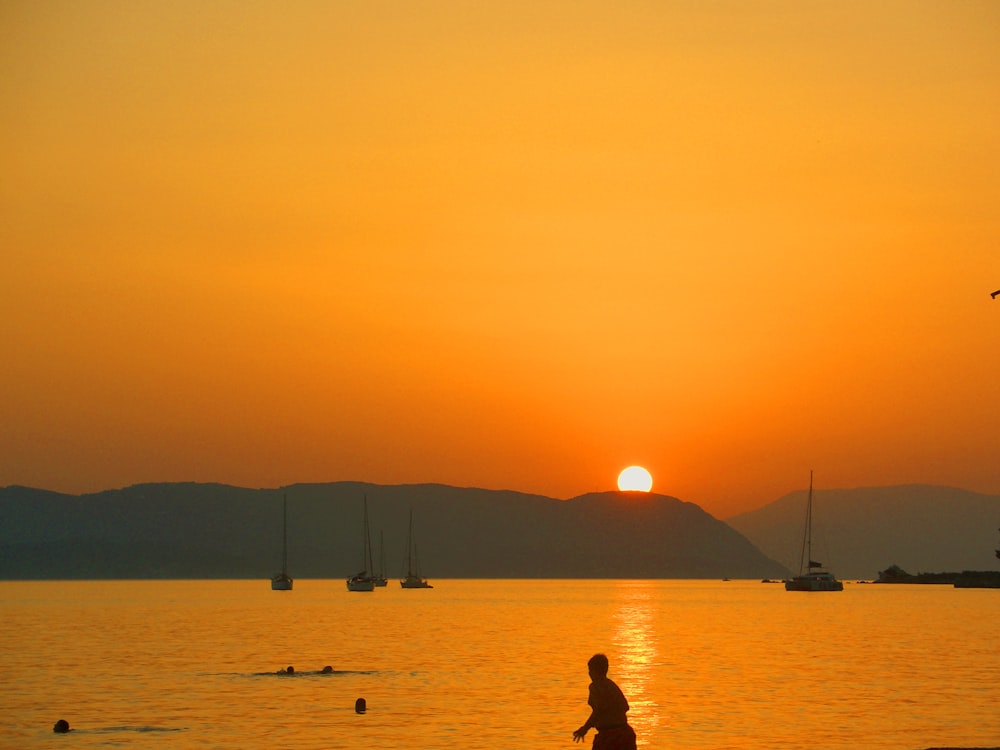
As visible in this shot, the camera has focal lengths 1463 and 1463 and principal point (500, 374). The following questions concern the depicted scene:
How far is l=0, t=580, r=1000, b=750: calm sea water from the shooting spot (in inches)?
1964

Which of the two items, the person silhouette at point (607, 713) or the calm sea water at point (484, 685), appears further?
the calm sea water at point (484, 685)

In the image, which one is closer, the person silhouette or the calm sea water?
the person silhouette

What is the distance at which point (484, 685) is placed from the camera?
6794cm

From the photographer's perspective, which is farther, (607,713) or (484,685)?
(484,685)

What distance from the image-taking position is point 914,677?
73438 mm

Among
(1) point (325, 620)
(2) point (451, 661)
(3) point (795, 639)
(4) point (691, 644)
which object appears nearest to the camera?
(2) point (451, 661)

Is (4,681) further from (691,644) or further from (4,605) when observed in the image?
(4,605)

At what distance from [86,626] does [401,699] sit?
7865 cm

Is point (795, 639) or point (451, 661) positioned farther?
point (795, 639)

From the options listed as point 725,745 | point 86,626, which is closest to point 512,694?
point 725,745

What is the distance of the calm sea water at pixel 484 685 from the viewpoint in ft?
164

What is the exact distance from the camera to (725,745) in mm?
47000

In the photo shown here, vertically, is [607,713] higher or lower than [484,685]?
higher

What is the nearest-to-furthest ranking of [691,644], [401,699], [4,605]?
[401,699]
[691,644]
[4,605]
